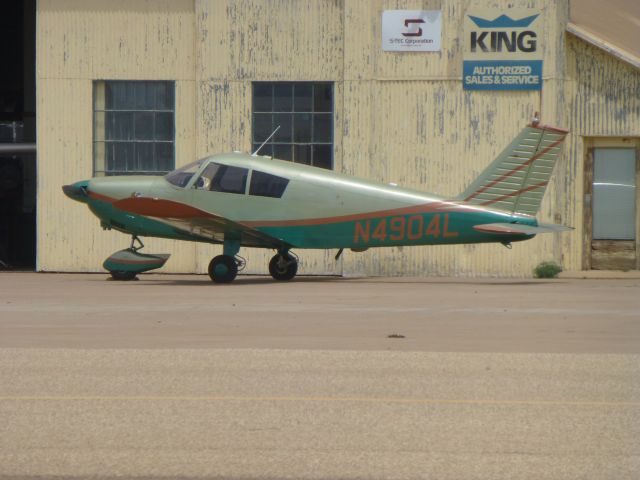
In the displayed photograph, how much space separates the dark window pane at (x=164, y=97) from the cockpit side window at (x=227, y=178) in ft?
16.5

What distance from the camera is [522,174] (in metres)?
19.9

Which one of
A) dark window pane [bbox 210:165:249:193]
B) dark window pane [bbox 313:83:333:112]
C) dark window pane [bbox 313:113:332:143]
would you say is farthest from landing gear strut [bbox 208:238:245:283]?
dark window pane [bbox 313:83:333:112]

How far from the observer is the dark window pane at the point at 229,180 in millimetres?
20766

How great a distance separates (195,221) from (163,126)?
18.2ft

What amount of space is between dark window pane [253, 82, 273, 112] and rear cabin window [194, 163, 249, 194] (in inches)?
177

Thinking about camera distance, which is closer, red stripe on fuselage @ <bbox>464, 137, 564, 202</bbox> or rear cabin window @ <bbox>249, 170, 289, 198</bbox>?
red stripe on fuselage @ <bbox>464, 137, 564, 202</bbox>

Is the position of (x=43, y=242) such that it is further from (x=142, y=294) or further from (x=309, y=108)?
(x=142, y=294)

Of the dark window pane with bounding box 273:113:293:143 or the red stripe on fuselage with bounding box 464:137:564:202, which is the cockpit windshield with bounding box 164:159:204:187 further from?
the red stripe on fuselage with bounding box 464:137:564:202

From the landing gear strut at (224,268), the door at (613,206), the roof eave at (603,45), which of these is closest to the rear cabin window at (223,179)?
the landing gear strut at (224,268)

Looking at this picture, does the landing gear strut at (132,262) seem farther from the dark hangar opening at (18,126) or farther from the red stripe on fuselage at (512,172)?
the dark hangar opening at (18,126)

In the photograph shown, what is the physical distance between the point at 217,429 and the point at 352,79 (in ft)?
57.0

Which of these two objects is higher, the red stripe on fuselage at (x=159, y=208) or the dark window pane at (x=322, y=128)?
the dark window pane at (x=322, y=128)

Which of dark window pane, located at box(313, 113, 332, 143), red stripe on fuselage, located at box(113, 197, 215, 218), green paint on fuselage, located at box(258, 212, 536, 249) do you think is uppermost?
dark window pane, located at box(313, 113, 332, 143)

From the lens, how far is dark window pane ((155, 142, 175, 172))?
2550 cm
